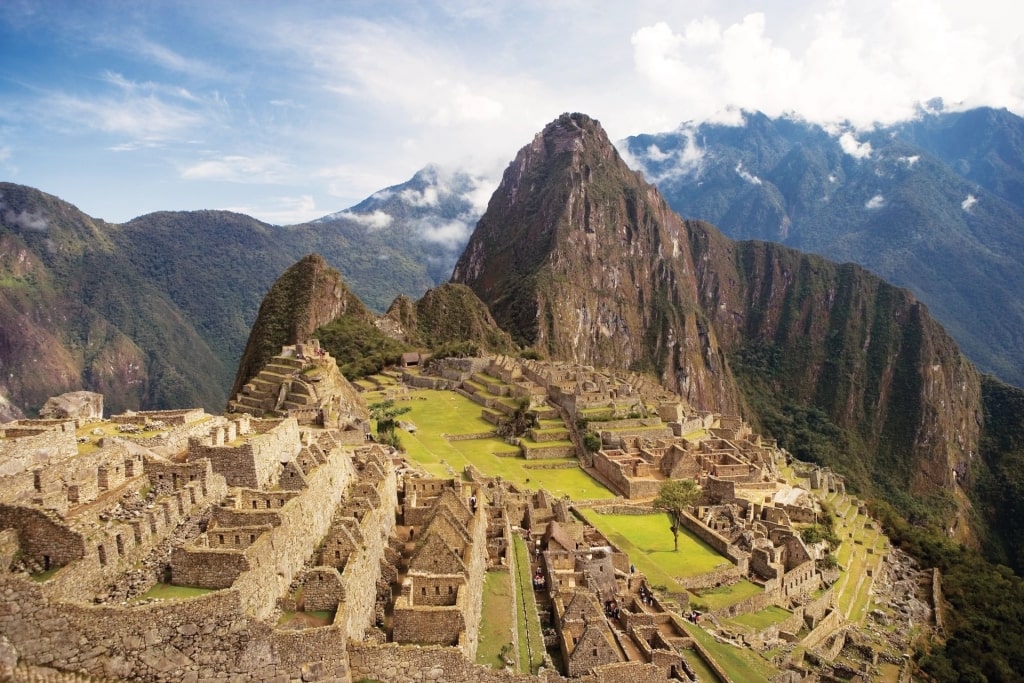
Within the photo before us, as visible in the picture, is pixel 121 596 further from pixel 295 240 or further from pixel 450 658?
pixel 295 240

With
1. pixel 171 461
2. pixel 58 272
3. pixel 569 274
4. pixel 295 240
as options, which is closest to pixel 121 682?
pixel 171 461

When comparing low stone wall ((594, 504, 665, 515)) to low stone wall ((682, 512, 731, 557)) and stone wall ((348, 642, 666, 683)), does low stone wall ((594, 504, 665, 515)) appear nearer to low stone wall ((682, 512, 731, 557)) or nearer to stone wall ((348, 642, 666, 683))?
low stone wall ((682, 512, 731, 557))

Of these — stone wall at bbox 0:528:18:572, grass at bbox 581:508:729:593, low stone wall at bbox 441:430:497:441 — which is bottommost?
grass at bbox 581:508:729:593

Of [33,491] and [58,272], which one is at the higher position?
[58,272]

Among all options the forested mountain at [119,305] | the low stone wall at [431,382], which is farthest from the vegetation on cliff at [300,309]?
the low stone wall at [431,382]

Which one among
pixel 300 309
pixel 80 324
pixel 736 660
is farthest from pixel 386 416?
pixel 80 324

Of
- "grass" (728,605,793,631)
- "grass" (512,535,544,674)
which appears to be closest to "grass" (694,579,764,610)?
"grass" (728,605,793,631)

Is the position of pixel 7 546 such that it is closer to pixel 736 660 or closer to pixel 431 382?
pixel 736 660
